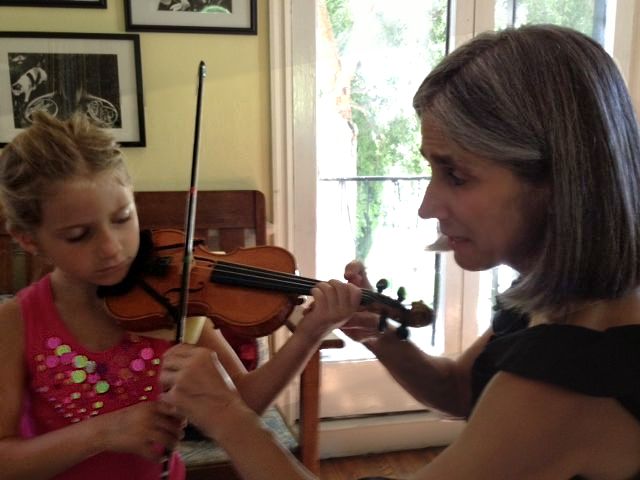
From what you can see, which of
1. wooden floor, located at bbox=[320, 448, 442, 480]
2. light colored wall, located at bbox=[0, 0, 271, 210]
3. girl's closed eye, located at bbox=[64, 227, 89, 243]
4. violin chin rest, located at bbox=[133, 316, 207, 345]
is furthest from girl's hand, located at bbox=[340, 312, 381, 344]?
wooden floor, located at bbox=[320, 448, 442, 480]

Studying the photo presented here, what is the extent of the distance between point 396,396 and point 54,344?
1518 millimetres

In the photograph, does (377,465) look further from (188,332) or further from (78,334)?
(78,334)

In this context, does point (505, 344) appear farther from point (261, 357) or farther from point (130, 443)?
point (261, 357)

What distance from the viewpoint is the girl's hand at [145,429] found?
81 cm

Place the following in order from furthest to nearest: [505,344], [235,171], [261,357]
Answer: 1. [235,171]
2. [261,357]
3. [505,344]

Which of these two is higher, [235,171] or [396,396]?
[235,171]

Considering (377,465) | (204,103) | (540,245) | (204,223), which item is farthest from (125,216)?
(377,465)

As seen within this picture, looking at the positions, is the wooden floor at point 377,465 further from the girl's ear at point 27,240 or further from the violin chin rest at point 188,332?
the girl's ear at point 27,240

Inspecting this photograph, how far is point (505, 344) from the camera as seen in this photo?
777 mm

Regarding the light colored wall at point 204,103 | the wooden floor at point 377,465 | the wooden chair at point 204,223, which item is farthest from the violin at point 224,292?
the wooden floor at point 377,465

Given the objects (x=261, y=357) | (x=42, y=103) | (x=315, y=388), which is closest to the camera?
(x=315, y=388)

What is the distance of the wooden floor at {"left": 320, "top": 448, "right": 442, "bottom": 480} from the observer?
6.84ft

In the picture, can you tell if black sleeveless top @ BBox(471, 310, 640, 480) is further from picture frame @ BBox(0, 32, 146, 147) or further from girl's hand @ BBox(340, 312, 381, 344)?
picture frame @ BBox(0, 32, 146, 147)

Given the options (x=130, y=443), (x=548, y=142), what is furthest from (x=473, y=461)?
(x=130, y=443)
